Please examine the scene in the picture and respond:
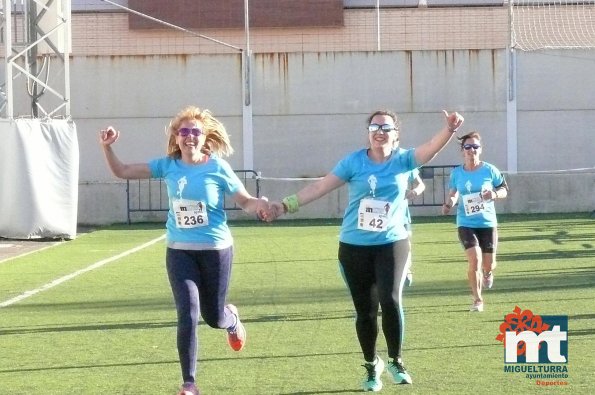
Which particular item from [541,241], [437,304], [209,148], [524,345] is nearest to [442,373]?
[524,345]

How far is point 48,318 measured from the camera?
1274 centimetres

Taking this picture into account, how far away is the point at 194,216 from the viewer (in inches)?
329

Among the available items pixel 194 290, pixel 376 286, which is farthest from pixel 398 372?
pixel 194 290

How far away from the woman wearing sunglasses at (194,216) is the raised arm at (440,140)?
3.69ft

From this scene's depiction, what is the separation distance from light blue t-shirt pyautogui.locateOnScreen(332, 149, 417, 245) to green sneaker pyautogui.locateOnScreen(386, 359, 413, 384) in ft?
2.63

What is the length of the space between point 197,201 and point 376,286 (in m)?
1.32

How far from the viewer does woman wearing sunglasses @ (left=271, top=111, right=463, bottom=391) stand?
334 inches

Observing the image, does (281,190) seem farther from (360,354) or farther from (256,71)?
(360,354)

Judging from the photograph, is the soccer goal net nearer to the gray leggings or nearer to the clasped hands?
the clasped hands

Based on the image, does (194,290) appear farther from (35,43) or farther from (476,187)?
(35,43)

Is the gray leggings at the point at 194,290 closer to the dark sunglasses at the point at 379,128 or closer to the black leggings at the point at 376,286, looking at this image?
the black leggings at the point at 376,286

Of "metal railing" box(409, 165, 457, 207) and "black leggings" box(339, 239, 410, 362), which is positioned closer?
"black leggings" box(339, 239, 410, 362)

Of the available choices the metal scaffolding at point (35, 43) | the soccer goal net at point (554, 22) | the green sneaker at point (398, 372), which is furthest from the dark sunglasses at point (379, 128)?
the soccer goal net at point (554, 22)

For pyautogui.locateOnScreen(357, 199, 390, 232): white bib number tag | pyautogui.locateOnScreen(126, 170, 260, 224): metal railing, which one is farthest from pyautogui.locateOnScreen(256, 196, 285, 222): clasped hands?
pyautogui.locateOnScreen(126, 170, 260, 224): metal railing
